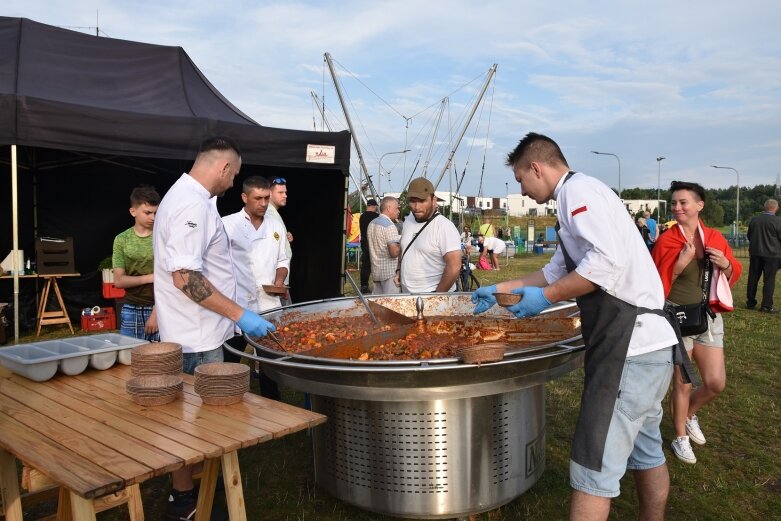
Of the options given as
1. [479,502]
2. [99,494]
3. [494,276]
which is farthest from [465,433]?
[494,276]

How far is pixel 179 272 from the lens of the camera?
113 inches

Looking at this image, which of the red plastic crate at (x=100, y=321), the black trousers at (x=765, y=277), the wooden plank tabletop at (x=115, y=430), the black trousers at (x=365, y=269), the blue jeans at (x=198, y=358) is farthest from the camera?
the black trousers at (x=365, y=269)

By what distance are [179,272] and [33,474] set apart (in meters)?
1.11

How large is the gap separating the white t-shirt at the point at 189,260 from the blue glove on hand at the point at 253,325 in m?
0.34

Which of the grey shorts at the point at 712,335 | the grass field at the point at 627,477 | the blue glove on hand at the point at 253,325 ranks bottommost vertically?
the grass field at the point at 627,477

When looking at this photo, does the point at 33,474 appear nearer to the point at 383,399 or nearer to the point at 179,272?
the point at 179,272

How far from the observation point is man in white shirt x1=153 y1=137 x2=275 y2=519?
2.89 metres

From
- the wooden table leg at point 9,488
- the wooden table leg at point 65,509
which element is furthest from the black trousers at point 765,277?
the wooden table leg at point 9,488

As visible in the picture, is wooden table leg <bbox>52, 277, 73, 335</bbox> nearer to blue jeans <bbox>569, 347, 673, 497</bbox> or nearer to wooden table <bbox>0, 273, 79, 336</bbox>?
wooden table <bbox>0, 273, 79, 336</bbox>

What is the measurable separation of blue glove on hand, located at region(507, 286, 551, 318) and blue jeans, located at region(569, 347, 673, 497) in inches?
17.2

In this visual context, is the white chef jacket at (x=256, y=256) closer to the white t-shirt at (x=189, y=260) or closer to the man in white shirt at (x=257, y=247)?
the man in white shirt at (x=257, y=247)

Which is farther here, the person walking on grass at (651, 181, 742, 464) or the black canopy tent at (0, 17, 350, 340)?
the black canopy tent at (0, 17, 350, 340)

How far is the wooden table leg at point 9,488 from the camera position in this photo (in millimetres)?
2705

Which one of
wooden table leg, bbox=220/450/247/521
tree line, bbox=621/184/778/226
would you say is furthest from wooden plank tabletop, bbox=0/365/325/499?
tree line, bbox=621/184/778/226
